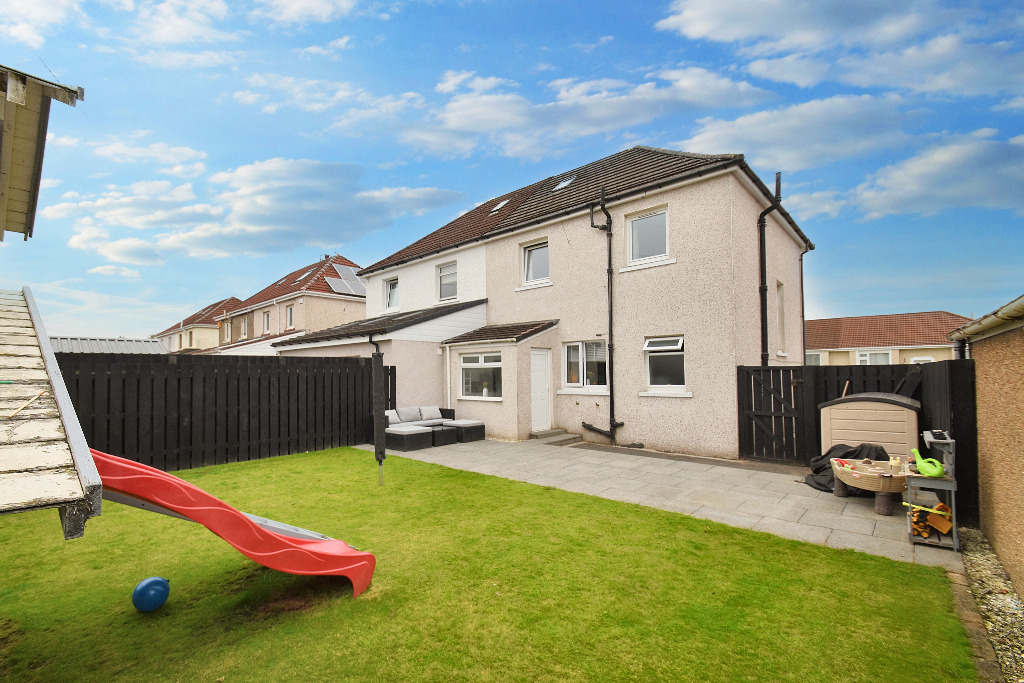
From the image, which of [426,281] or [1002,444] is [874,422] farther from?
[426,281]

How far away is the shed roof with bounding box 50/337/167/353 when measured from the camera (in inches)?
377

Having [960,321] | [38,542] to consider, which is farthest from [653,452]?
[960,321]

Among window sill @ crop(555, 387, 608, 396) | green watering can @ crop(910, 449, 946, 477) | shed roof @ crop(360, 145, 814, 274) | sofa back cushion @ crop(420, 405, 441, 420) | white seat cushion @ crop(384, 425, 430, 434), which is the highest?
shed roof @ crop(360, 145, 814, 274)

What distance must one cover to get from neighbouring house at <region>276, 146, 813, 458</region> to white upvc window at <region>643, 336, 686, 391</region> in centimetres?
3

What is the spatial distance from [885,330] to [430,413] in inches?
1510

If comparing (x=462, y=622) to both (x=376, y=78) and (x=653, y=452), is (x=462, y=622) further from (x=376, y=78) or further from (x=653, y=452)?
(x=376, y=78)

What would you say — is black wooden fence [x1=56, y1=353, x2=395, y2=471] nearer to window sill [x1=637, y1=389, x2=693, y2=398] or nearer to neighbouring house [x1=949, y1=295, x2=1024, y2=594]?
window sill [x1=637, y1=389, x2=693, y2=398]

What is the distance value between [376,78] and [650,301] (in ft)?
27.1

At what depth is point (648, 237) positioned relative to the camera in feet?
37.1

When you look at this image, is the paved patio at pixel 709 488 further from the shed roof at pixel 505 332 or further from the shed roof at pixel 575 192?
the shed roof at pixel 575 192

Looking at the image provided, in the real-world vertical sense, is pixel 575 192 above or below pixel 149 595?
above

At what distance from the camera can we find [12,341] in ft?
11.7

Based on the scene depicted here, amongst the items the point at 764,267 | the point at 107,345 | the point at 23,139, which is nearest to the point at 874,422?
the point at 764,267

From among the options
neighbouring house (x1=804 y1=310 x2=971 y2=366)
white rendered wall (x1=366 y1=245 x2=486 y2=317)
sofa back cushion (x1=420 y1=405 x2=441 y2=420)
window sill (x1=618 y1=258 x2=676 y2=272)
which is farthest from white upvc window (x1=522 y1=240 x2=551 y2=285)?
neighbouring house (x1=804 y1=310 x2=971 y2=366)
